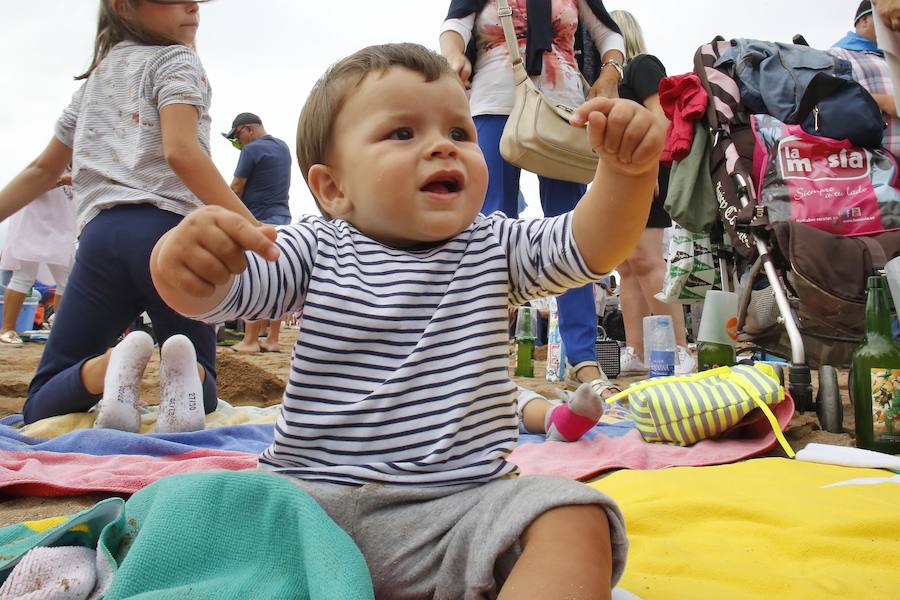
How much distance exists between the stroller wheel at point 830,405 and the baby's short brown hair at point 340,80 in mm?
1743

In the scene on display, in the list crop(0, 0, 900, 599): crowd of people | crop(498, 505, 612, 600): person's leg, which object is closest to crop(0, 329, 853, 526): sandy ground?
crop(0, 0, 900, 599): crowd of people

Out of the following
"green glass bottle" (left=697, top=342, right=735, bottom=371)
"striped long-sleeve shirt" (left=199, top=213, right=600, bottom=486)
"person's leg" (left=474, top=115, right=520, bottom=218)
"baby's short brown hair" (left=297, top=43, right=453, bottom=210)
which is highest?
"person's leg" (left=474, top=115, right=520, bottom=218)

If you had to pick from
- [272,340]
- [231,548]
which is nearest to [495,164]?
[231,548]

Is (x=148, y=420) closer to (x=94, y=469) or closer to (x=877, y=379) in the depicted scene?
(x=94, y=469)

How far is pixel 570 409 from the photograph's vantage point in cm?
215

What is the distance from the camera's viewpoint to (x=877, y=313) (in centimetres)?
211

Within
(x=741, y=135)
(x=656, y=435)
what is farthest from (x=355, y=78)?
(x=741, y=135)

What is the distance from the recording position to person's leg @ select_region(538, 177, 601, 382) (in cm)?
298

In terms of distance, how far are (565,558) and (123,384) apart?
Result: 191cm

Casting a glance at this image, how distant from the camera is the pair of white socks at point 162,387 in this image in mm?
2217

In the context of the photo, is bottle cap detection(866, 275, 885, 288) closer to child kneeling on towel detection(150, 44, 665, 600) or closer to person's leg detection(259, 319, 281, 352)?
child kneeling on towel detection(150, 44, 665, 600)

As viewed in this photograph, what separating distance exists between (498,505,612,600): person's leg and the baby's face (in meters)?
0.46

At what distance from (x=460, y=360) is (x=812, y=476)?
3.56 feet

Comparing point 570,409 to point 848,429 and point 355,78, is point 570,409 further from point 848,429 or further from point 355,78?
point 355,78
